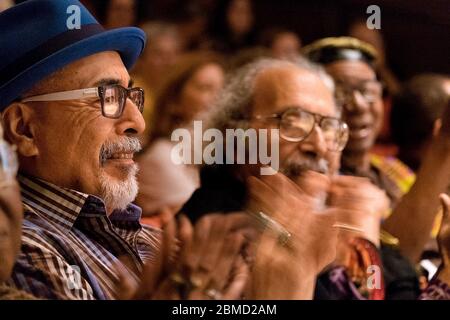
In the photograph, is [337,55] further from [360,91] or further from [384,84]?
[384,84]

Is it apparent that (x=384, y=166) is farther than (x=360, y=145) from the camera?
Yes

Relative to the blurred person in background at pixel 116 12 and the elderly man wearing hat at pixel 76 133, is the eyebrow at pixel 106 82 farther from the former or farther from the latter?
the blurred person in background at pixel 116 12

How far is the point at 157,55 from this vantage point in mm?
3363

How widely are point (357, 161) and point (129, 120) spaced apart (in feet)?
3.39

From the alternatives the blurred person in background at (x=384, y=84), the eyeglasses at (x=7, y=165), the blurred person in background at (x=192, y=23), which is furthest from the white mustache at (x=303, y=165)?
the blurred person in background at (x=192, y=23)

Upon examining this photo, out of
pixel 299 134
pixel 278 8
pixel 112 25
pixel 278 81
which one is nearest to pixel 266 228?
pixel 299 134

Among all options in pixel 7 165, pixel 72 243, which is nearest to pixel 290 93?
pixel 72 243

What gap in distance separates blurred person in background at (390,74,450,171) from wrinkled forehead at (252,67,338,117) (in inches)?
30.6

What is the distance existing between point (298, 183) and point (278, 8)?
158 cm

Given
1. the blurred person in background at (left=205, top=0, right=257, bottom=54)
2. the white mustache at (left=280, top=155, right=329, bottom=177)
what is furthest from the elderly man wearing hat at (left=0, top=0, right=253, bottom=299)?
the blurred person in background at (left=205, top=0, right=257, bottom=54)

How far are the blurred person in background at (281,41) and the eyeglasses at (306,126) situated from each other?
3.48ft

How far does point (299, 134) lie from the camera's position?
234 centimetres

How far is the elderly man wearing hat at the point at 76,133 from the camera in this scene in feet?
6.23

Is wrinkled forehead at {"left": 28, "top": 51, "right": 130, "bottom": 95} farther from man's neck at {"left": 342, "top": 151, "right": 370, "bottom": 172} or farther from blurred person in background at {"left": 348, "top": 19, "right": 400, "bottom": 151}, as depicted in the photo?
blurred person in background at {"left": 348, "top": 19, "right": 400, "bottom": 151}
